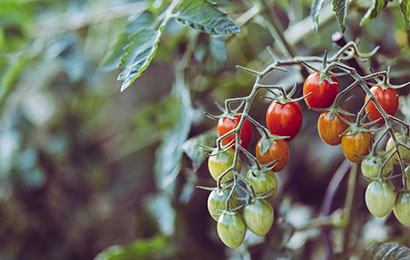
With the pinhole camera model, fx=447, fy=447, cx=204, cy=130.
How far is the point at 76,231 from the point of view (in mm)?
1170

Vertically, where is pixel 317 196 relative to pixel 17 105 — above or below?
below

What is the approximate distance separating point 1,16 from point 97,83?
0.96 feet

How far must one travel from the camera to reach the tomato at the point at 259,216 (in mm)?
471

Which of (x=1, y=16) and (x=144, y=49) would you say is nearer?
(x=144, y=49)

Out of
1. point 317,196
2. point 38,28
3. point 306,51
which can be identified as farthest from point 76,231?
point 306,51

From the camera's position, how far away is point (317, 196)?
96 cm

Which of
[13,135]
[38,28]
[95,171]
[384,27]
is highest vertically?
[38,28]

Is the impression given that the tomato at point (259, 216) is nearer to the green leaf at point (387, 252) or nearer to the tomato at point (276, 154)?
the tomato at point (276, 154)

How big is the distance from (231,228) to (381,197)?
0.16 metres

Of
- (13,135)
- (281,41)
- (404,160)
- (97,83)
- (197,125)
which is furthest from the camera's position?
(97,83)

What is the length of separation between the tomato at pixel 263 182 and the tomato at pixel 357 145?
0.09m

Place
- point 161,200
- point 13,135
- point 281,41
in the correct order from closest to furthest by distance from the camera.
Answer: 1. point 281,41
2. point 161,200
3. point 13,135

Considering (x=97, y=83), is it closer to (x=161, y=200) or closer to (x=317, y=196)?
(x=161, y=200)

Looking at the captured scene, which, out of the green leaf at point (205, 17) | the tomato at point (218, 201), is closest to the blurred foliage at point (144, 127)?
the green leaf at point (205, 17)
